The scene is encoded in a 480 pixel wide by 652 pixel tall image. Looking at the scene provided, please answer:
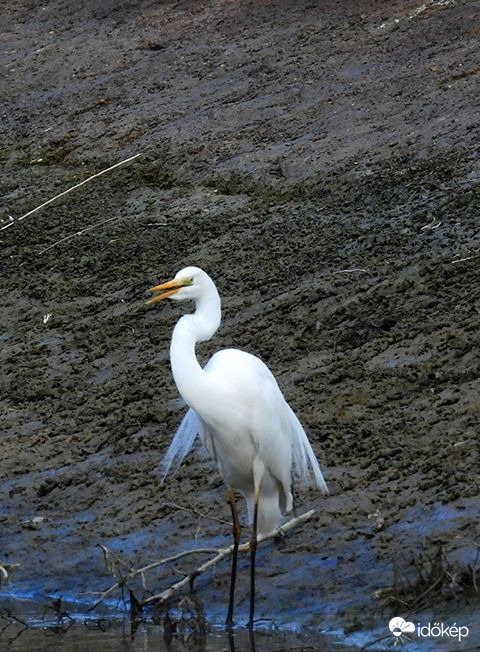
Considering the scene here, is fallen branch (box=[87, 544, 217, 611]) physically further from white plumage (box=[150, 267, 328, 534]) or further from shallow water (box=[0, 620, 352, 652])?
white plumage (box=[150, 267, 328, 534])

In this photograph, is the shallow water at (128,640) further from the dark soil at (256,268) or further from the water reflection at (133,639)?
the dark soil at (256,268)

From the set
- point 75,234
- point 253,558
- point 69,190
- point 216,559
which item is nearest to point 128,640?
point 216,559

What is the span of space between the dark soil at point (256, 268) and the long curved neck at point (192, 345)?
946mm

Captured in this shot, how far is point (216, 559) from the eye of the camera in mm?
6355

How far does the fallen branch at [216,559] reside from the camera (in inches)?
248

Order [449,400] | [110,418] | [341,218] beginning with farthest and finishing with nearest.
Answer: [341,218]
[110,418]
[449,400]

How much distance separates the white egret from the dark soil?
0.76 feet

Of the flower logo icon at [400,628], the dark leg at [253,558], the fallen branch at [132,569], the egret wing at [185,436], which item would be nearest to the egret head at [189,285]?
the egret wing at [185,436]

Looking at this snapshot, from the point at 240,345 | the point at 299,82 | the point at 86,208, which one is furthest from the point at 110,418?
the point at 299,82

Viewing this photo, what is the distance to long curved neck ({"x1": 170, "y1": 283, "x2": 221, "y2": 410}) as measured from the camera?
19.8ft

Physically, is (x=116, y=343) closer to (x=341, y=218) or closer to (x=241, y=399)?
(x=341, y=218)

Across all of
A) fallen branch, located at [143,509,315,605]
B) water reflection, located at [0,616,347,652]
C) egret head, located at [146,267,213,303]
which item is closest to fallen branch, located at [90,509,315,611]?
fallen branch, located at [143,509,315,605]

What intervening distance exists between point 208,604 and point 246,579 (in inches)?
8.4

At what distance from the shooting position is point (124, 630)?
635 cm
